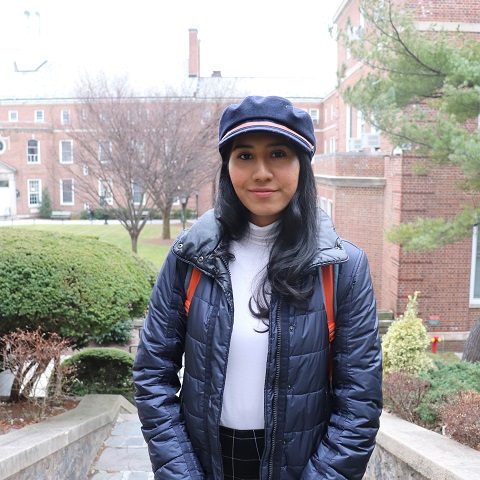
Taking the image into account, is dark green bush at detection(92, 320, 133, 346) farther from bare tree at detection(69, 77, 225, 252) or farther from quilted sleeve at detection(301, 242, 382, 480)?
quilted sleeve at detection(301, 242, 382, 480)

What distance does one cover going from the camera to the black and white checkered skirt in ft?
6.43

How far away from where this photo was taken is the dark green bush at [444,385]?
4309 mm

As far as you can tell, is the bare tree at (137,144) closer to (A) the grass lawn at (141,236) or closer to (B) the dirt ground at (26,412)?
(A) the grass lawn at (141,236)

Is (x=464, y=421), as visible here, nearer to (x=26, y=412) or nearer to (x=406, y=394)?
(x=406, y=394)

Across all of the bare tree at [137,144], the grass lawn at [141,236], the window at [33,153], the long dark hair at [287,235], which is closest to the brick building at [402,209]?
the bare tree at [137,144]

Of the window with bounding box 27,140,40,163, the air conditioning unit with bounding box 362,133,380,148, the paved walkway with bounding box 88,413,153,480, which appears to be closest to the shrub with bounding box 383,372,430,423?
the paved walkway with bounding box 88,413,153,480

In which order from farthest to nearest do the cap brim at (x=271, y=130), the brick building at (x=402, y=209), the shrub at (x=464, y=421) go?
the brick building at (x=402, y=209) → the shrub at (x=464, y=421) → the cap brim at (x=271, y=130)

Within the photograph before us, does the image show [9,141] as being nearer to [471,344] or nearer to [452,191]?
[452,191]

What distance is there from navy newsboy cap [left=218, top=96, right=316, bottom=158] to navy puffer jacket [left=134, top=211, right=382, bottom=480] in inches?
15.0

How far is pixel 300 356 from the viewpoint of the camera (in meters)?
1.89

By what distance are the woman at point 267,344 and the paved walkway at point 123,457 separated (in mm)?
2853

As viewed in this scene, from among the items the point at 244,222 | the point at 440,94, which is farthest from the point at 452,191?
the point at 244,222

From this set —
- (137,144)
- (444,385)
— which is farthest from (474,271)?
(137,144)

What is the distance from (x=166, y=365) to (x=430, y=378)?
365 cm
